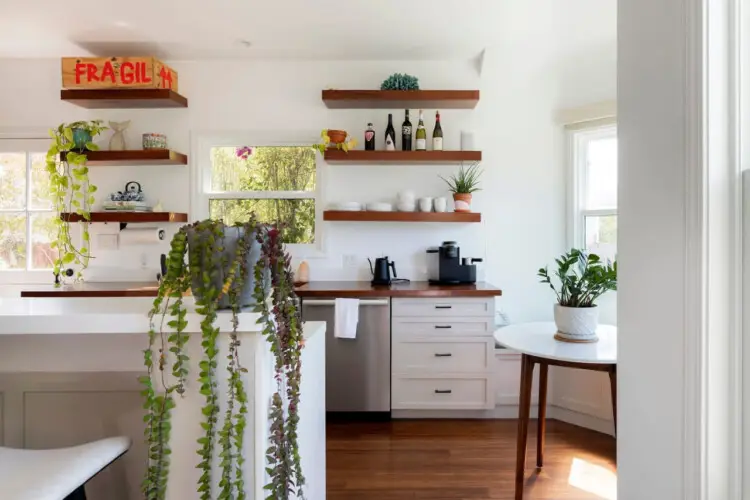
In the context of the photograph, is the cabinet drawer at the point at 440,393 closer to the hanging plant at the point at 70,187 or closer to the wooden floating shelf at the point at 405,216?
the wooden floating shelf at the point at 405,216

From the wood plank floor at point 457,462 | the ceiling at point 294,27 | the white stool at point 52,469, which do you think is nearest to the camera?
the white stool at point 52,469

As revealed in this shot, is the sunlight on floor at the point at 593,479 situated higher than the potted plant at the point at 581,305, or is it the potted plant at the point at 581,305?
the potted plant at the point at 581,305

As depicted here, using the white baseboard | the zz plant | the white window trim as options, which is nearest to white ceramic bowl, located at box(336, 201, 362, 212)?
the white window trim

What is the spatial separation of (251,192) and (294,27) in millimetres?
1321

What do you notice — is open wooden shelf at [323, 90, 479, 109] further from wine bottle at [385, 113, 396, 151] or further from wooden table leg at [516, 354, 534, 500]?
wooden table leg at [516, 354, 534, 500]

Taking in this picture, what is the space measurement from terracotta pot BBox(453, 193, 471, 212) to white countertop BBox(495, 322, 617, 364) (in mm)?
1314

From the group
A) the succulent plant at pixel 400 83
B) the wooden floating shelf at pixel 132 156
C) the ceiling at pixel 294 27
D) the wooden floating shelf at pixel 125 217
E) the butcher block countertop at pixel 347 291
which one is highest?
the ceiling at pixel 294 27

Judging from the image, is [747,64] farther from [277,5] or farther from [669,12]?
[277,5]

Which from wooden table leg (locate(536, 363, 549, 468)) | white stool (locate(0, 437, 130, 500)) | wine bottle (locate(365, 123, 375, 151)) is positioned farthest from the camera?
wine bottle (locate(365, 123, 375, 151))

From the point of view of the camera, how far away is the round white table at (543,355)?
68.3 inches

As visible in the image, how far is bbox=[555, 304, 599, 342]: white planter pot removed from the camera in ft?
6.40

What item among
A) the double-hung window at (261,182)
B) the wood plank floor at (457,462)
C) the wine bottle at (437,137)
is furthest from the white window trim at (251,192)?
the wood plank floor at (457,462)

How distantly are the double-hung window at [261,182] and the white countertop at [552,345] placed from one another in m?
1.97

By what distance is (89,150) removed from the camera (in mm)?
3393
